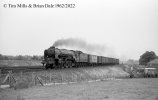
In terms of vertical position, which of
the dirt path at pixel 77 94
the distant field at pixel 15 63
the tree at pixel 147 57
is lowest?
the dirt path at pixel 77 94

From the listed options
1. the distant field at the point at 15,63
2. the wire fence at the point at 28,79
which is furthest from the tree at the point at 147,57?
the wire fence at the point at 28,79

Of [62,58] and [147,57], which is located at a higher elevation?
[147,57]

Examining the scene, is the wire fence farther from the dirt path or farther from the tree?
the tree

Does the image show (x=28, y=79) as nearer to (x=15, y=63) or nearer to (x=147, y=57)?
(x=15, y=63)

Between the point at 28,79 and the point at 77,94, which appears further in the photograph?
the point at 28,79

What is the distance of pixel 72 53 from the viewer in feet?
141

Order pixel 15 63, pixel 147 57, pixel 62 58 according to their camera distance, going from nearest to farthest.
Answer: pixel 62 58
pixel 15 63
pixel 147 57

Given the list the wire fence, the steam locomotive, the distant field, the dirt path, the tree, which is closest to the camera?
the dirt path

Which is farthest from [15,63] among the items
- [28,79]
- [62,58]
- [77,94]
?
[77,94]

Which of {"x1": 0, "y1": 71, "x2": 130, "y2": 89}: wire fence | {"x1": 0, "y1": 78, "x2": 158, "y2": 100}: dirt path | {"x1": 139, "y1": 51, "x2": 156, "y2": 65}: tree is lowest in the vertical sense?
{"x1": 0, "y1": 78, "x2": 158, "y2": 100}: dirt path

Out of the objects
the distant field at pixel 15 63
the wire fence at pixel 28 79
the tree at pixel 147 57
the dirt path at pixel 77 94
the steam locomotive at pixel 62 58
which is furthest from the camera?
the tree at pixel 147 57

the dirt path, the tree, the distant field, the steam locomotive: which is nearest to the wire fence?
the dirt path

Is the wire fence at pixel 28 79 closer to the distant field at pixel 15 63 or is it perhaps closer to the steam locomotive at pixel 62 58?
the steam locomotive at pixel 62 58

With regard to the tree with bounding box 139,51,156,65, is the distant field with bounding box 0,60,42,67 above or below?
below
